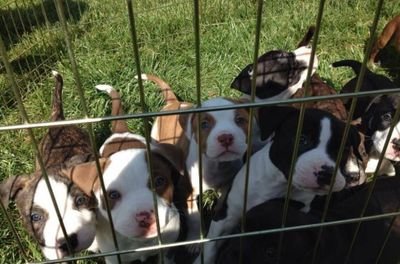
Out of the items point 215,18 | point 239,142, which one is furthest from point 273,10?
point 239,142

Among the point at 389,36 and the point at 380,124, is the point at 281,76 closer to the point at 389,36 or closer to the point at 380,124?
the point at 380,124

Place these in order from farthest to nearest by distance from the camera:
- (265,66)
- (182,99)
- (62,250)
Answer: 1. (182,99)
2. (265,66)
3. (62,250)

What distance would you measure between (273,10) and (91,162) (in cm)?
286

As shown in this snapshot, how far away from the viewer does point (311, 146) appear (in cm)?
207

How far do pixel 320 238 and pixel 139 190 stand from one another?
0.76 m

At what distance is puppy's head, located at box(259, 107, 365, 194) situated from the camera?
6.52ft

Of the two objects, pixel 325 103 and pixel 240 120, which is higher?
pixel 240 120

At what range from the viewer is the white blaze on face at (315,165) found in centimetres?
198

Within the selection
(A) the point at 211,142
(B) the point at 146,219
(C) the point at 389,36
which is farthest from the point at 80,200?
(C) the point at 389,36

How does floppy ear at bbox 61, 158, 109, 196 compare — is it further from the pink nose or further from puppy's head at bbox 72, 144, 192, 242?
the pink nose

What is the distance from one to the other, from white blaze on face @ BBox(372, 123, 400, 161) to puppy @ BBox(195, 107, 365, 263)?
257mm

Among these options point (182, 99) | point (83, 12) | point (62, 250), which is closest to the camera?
point (62, 250)

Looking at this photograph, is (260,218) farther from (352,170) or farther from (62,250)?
(62,250)

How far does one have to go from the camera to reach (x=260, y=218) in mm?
1962
